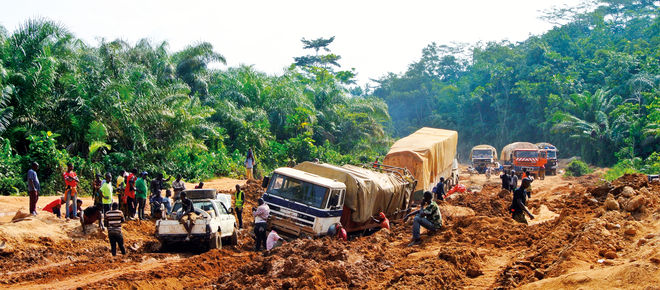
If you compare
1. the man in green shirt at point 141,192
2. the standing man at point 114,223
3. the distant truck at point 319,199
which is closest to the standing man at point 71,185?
the man in green shirt at point 141,192

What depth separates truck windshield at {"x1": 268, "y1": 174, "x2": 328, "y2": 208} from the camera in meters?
13.7

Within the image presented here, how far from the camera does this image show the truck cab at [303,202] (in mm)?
13516

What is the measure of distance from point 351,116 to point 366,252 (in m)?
29.3

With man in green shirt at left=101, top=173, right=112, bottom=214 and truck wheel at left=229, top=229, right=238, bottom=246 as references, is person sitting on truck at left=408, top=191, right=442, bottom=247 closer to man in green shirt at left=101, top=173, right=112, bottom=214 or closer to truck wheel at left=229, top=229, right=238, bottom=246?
truck wheel at left=229, top=229, right=238, bottom=246

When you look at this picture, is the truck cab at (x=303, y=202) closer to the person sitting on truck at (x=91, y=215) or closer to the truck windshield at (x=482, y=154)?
the person sitting on truck at (x=91, y=215)

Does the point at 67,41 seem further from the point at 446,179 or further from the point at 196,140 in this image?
the point at 446,179

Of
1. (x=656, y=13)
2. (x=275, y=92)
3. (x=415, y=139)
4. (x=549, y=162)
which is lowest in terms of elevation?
(x=549, y=162)

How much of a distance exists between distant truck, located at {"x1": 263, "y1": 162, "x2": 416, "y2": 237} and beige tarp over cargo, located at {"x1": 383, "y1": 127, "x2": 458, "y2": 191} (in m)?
6.89

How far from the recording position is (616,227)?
34.0 ft

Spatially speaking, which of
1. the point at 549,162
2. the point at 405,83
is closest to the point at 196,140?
the point at 549,162

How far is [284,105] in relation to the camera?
3741 cm

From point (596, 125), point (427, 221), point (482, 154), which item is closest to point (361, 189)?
point (427, 221)

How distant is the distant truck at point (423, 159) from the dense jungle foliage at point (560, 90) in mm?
10921

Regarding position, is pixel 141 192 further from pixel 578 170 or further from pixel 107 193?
pixel 578 170
